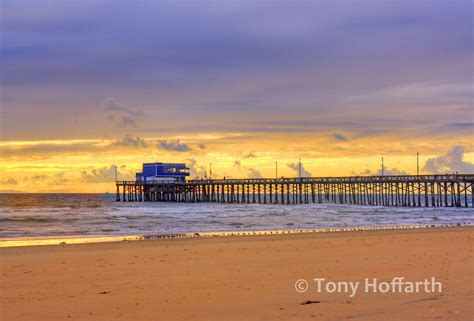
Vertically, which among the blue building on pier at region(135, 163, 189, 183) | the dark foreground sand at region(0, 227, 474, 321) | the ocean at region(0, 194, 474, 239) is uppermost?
the blue building on pier at region(135, 163, 189, 183)

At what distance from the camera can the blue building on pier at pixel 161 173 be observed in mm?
91438

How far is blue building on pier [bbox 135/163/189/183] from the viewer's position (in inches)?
3600

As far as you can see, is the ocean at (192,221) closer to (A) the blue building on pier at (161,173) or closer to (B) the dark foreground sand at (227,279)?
(B) the dark foreground sand at (227,279)

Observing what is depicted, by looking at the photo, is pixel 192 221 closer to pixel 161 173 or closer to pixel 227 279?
pixel 227 279

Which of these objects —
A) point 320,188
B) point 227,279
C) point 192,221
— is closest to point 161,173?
point 320,188

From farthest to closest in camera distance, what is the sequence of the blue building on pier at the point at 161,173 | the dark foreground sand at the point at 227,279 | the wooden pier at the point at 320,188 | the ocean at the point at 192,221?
the blue building on pier at the point at 161,173
the wooden pier at the point at 320,188
the ocean at the point at 192,221
the dark foreground sand at the point at 227,279

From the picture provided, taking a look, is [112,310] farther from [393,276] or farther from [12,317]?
[393,276]

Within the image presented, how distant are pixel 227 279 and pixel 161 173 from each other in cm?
8215

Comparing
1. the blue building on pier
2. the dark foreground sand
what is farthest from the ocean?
the blue building on pier

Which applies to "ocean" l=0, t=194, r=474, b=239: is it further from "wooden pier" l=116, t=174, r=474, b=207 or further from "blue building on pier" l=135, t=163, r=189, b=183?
"blue building on pier" l=135, t=163, r=189, b=183

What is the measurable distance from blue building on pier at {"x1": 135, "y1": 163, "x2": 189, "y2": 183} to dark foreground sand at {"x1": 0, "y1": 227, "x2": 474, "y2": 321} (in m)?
74.0

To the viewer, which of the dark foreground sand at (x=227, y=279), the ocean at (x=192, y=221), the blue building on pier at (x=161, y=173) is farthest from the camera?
the blue building on pier at (x=161, y=173)

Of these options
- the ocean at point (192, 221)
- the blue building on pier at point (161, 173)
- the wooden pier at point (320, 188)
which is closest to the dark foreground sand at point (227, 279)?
the ocean at point (192, 221)

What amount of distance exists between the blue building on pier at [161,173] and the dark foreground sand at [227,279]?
7397 centimetres
